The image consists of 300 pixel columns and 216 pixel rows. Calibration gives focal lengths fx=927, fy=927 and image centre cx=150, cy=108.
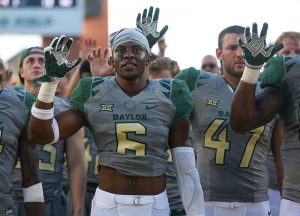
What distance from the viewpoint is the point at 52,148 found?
21.5ft

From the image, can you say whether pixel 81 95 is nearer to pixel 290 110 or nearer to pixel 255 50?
pixel 255 50

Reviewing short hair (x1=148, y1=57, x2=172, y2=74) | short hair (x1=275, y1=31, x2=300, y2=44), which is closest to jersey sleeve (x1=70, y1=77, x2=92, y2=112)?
short hair (x1=275, y1=31, x2=300, y2=44)

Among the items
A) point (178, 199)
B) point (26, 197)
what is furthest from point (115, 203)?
point (178, 199)

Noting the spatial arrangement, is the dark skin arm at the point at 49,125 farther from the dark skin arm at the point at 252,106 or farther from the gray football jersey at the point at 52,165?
the gray football jersey at the point at 52,165

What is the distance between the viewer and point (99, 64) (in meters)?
6.85

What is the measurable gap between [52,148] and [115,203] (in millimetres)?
1668

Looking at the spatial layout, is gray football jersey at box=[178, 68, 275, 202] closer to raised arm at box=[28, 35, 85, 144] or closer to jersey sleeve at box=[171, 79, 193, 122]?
jersey sleeve at box=[171, 79, 193, 122]

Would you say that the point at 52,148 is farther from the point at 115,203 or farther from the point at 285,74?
the point at 285,74

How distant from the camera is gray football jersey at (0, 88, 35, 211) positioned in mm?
5027

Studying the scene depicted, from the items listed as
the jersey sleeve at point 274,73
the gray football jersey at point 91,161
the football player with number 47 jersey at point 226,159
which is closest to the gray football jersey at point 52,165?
the gray football jersey at point 91,161

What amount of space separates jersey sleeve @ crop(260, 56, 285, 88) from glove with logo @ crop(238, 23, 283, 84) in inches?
11.8

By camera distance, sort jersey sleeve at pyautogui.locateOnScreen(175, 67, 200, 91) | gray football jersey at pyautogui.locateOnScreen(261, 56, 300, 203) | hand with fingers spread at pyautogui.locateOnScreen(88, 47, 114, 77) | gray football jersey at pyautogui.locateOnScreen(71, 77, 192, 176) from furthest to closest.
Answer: hand with fingers spread at pyautogui.locateOnScreen(88, 47, 114, 77) < jersey sleeve at pyautogui.locateOnScreen(175, 67, 200, 91) < gray football jersey at pyautogui.locateOnScreen(261, 56, 300, 203) < gray football jersey at pyautogui.locateOnScreen(71, 77, 192, 176)

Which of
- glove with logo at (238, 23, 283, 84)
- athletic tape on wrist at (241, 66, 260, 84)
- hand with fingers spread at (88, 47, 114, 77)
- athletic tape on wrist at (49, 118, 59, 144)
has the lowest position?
hand with fingers spread at (88, 47, 114, 77)

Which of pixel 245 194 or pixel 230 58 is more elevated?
pixel 230 58
